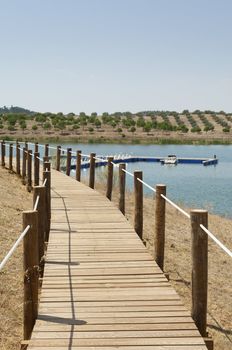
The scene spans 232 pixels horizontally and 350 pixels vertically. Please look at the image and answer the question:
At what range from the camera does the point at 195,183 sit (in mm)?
34844

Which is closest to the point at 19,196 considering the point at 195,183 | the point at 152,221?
the point at 152,221

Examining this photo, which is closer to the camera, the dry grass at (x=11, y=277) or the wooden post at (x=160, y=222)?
the dry grass at (x=11, y=277)

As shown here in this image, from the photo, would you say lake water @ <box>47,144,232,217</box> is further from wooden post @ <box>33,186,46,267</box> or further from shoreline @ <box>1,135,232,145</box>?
shoreline @ <box>1,135,232,145</box>

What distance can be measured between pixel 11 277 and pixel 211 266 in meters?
5.27

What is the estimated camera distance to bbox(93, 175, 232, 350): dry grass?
319 inches

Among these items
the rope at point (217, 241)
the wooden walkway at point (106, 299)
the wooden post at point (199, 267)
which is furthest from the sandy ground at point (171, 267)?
the rope at point (217, 241)

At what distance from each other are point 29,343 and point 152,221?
12.1 meters

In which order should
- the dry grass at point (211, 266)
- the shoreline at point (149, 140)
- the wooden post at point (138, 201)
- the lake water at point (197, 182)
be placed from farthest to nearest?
1. the shoreline at point (149, 140)
2. the lake water at point (197, 182)
3. the wooden post at point (138, 201)
4. the dry grass at point (211, 266)

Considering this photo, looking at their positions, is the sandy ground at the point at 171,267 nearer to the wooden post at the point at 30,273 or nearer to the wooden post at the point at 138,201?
the wooden post at the point at 30,273

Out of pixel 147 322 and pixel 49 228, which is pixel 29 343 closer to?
pixel 147 322

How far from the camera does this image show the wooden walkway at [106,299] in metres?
4.96

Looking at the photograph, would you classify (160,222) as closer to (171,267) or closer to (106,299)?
(106,299)

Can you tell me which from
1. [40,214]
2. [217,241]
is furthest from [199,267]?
[40,214]

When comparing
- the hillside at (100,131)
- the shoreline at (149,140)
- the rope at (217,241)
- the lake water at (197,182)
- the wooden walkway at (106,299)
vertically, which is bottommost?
the lake water at (197,182)
